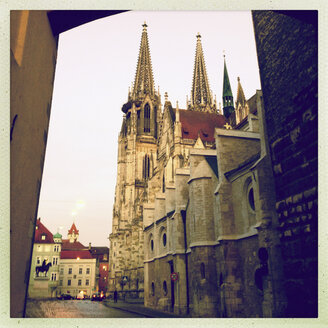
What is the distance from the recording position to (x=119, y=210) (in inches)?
1833

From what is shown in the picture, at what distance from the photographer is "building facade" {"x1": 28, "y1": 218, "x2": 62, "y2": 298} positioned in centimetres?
4922

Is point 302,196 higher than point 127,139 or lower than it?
lower

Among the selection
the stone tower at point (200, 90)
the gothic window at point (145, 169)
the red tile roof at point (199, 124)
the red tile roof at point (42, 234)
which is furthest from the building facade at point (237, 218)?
the red tile roof at point (42, 234)

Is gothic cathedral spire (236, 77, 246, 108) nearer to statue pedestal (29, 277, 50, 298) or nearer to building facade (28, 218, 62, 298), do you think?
building facade (28, 218, 62, 298)

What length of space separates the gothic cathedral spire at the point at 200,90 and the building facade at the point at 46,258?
105ft

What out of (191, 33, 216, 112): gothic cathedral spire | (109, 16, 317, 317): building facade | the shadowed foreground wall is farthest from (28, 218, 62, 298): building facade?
the shadowed foreground wall

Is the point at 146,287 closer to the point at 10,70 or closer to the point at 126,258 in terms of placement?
the point at 126,258

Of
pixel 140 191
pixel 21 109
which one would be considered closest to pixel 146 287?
pixel 140 191

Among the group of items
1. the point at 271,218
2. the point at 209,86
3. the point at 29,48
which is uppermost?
the point at 209,86

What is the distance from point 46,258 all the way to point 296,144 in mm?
52305

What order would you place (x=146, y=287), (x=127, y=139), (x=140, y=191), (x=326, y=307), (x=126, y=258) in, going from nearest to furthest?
1. (x=326, y=307)
2. (x=146, y=287)
3. (x=126, y=258)
4. (x=140, y=191)
5. (x=127, y=139)

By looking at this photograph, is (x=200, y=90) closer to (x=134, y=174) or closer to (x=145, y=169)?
(x=145, y=169)

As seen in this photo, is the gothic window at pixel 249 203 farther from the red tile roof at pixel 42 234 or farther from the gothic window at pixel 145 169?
the red tile roof at pixel 42 234

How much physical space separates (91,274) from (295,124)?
6176 cm
